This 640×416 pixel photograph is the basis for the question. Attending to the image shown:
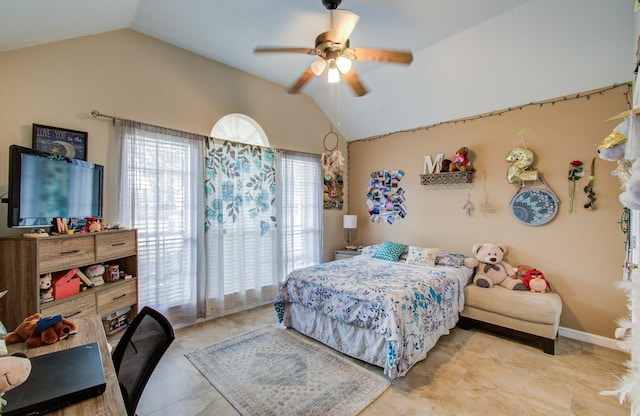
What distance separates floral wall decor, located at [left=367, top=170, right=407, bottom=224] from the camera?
4445mm

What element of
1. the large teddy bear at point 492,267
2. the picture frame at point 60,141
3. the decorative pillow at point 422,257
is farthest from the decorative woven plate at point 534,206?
the picture frame at point 60,141

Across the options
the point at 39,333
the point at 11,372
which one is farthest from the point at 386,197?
the point at 11,372

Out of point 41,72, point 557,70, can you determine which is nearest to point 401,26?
point 557,70

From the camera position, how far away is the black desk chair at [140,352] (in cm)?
112

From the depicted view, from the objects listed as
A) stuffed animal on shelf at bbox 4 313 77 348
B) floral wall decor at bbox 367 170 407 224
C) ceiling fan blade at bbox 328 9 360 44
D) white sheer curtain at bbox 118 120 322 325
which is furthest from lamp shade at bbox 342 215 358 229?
stuffed animal on shelf at bbox 4 313 77 348

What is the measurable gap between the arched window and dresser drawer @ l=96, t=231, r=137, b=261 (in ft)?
5.24

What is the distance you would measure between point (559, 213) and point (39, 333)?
4.29 metres

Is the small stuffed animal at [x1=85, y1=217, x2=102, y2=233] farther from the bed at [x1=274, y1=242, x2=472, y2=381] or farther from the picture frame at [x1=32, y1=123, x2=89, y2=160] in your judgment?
the bed at [x1=274, y1=242, x2=472, y2=381]

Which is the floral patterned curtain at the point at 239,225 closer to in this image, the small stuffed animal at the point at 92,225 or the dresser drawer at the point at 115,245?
the dresser drawer at the point at 115,245

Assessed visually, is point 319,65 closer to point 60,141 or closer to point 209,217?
point 209,217

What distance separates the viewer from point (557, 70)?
9.41 ft

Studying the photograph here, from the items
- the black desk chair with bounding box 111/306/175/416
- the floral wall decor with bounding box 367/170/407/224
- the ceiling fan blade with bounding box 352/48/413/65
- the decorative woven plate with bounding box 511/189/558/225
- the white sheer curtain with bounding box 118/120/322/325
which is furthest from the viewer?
the floral wall decor with bounding box 367/170/407/224

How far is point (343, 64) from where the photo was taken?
215cm

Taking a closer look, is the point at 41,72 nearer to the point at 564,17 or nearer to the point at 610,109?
the point at 564,17
